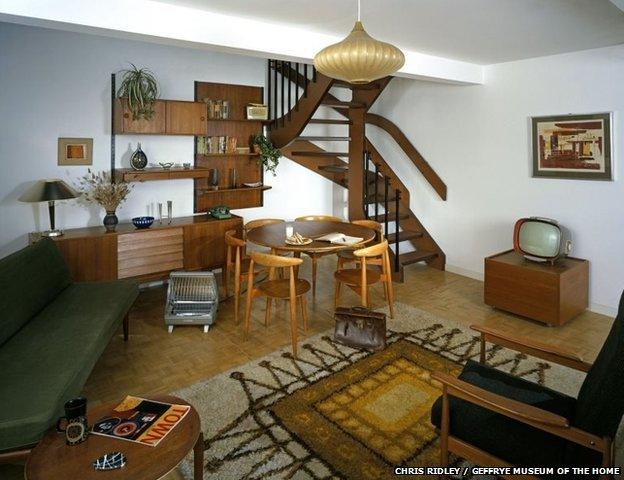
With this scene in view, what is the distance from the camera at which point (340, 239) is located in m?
3.57

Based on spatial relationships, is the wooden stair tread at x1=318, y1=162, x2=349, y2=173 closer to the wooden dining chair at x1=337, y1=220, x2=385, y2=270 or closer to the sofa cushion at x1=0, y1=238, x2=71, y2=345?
the wooden dining chair at x1=337, y1=220, x2=385, y2=270

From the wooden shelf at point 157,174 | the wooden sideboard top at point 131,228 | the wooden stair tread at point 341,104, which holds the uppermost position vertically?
the wooden stair tread at point 341,104

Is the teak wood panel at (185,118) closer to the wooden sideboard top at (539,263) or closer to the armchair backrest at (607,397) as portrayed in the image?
the wooden sideboard top at (539,263)

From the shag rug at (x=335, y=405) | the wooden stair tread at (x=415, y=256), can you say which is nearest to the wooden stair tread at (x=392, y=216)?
the wooden stair tread at (x=415, y=256)

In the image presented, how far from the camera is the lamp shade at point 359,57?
2.25m

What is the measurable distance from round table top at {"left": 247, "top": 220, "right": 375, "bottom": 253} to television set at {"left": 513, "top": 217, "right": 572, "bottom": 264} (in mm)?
1411

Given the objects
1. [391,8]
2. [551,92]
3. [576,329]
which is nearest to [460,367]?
[576,329]

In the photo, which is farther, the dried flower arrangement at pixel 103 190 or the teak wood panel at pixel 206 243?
the teak wood panel at pixel 206 243

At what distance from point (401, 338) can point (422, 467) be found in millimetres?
1425

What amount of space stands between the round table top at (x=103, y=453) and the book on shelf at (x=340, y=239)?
2.09m

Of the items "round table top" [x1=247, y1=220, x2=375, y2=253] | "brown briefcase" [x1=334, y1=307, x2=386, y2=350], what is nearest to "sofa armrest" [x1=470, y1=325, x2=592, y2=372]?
"brown briefcase" [x1=334, y1=307, x2=386, y2=350]

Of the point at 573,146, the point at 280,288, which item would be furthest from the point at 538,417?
the point at 573,146

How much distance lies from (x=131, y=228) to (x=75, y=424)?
9.40 feet

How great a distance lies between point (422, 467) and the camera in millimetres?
2004
